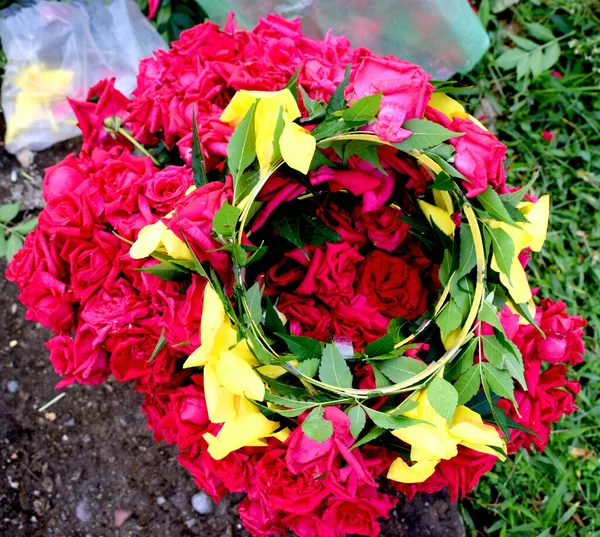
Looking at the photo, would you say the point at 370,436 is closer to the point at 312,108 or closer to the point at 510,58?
the point at 312,108

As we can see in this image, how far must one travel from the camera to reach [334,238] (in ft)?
2.68

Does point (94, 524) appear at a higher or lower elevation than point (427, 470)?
lower

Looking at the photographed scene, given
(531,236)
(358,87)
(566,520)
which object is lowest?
(566,520)

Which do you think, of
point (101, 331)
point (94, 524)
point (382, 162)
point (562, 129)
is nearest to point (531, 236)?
point (382, 162)

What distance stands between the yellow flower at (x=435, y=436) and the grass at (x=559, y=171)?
A: 0.65 metres

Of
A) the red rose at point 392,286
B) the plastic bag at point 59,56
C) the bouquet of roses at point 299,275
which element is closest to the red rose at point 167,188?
the bouquet of roses at point 299,275

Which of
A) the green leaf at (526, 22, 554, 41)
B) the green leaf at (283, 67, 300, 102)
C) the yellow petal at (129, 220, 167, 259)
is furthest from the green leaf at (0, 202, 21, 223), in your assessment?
the green leaf at (526, 22, 554, 41)

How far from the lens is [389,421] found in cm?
69

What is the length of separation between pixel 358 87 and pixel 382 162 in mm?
115

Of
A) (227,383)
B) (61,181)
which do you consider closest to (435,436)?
(227,383)

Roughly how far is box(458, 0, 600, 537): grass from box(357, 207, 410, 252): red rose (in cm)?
62

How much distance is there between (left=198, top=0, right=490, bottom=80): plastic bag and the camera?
3.91 feet

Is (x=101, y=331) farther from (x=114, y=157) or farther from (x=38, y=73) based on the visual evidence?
(x=38, y=73)

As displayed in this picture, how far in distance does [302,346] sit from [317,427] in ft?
0.35
